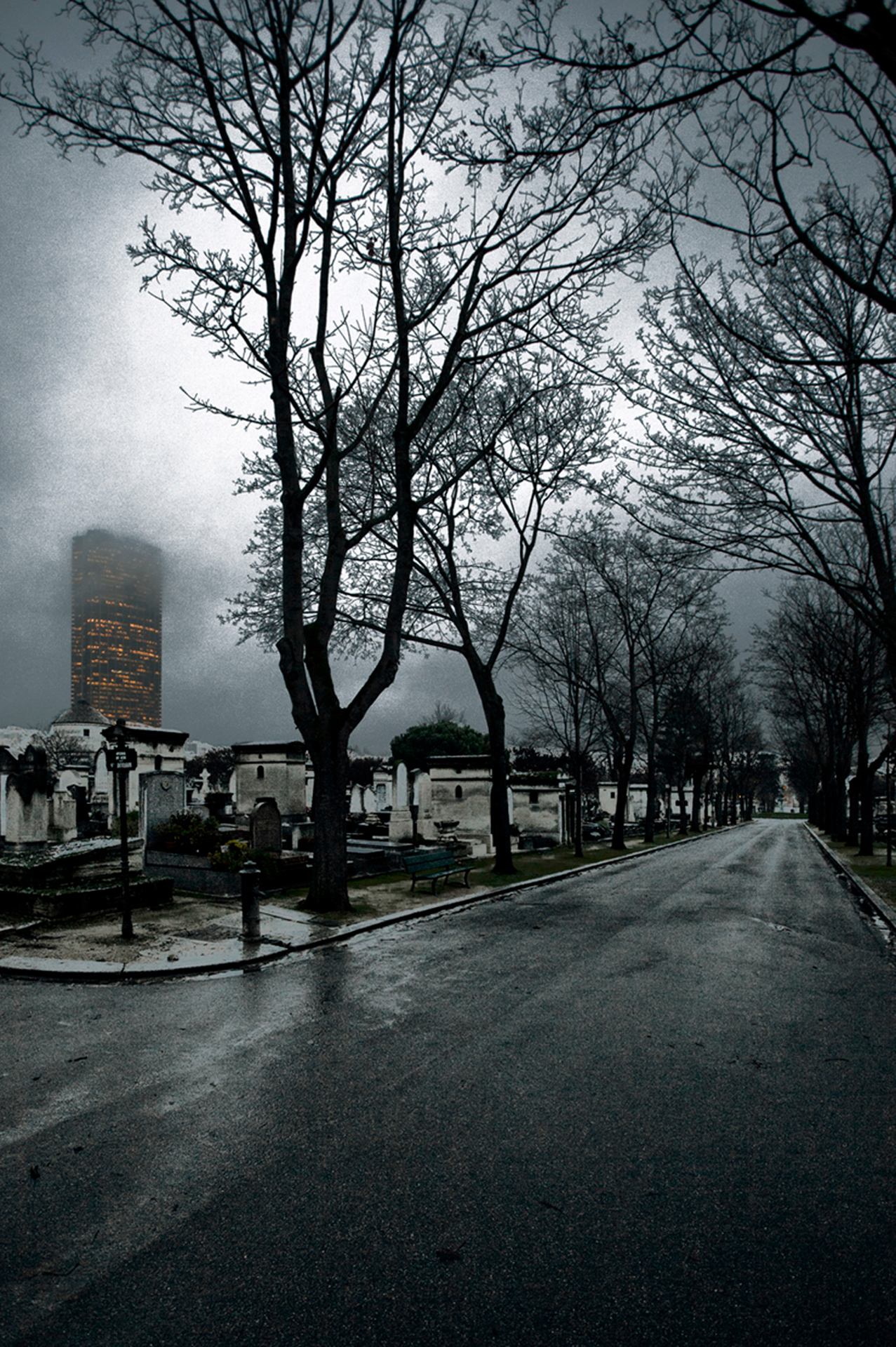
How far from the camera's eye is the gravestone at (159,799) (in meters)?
16.3

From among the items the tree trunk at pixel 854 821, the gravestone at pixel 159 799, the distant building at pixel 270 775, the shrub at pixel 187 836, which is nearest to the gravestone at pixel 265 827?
the shrub at pixel 187 836

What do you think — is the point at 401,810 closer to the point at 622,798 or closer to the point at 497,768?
the point at 497,768

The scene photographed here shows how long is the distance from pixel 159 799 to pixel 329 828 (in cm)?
595

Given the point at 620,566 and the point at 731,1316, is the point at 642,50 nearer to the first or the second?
the point at 731,1316

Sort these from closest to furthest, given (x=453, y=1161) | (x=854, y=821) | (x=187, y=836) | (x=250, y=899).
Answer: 1. (x=453, y=1161)
2. (x=250, y=899)
3. (x=187, y=836)
4. (x=854, y=821)

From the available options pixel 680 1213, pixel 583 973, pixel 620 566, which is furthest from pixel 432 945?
pixel 620 566

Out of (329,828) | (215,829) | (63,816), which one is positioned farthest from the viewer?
(63,816)

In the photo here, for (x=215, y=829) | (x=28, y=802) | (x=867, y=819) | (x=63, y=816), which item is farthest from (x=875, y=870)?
(x=63, y=816)

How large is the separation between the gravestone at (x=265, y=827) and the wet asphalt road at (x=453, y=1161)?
7640 millimetres

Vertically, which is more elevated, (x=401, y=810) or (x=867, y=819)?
(x=401, y=810)

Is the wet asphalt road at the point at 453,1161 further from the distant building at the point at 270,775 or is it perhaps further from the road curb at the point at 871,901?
the distant building at the point at 270,775

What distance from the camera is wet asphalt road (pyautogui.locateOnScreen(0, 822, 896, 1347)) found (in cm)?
295

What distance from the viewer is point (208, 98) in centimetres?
1168

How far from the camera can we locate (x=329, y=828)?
41.5ft
